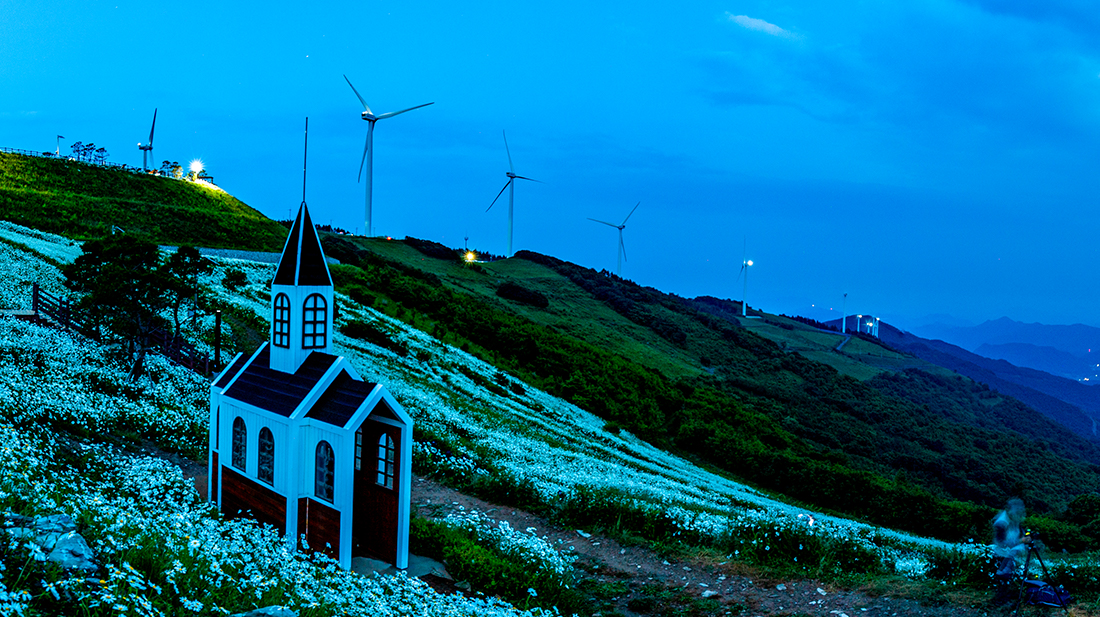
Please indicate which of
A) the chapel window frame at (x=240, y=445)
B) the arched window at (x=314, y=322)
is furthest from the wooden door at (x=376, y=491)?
the chapel window frame at (x=240, y=445)

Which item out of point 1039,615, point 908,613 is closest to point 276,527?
point 908,613

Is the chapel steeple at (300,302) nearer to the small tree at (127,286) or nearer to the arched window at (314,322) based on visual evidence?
the arched window at (314,322)

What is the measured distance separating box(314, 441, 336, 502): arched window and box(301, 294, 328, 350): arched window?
10.1 ft

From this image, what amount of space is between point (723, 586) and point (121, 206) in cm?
9035

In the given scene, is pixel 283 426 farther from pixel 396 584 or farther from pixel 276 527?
pixel 396 584

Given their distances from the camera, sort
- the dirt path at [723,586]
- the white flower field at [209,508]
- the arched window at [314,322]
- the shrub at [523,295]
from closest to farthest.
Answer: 1. the white flower field at [209,508]
2. the dirt path at [723,586]
3. the arched window at [314,322]
4. the shrub at [523,295]

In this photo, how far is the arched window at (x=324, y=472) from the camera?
1658cm

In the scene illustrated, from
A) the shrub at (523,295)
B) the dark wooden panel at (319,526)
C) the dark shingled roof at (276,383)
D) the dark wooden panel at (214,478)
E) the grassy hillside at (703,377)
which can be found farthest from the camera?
the shrub at (523,295)

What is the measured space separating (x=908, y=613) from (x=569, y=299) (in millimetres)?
95989

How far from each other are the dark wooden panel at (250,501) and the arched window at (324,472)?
0.89 meters

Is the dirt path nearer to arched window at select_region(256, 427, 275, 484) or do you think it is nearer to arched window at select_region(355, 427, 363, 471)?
arched window at select_region(355, 427, 363, 471)

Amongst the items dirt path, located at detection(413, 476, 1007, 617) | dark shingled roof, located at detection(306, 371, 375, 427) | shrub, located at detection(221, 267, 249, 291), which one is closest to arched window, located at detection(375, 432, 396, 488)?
dark shingled roof, located at detection(306, 371, 375, 427)

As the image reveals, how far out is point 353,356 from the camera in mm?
41438

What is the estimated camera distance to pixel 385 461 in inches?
683
